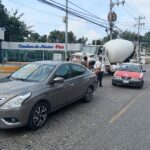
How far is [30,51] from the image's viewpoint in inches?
1950

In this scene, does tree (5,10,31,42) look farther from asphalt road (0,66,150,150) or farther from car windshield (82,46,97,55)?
asphalt road (0,66,150,150)

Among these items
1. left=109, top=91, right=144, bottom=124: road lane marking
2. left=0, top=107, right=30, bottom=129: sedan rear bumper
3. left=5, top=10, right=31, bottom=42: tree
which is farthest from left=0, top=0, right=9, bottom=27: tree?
left=0, top=107, right=30, bottom=129: sedan rear bumper

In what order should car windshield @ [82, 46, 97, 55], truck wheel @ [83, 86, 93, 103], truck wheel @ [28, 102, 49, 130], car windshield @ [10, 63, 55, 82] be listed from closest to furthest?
truck wheel @ [28, 102, 49, 130] < car windshield @ [10, 63, 55, 82] < truck wheel @ [83, 86, 93, 103] < car windshield @ [82, 46, 97, 55]

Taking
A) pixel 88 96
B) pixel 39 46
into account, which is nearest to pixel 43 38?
pixel 39 46

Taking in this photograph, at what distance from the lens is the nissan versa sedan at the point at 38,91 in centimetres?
592

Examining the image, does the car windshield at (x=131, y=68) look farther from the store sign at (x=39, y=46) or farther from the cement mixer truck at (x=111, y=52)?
the store sign at (x=39, y=46)

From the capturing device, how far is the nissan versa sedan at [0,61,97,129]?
592 cm

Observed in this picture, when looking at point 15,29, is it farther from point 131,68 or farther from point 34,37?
point 131,68

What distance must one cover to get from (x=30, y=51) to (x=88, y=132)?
44274 mm

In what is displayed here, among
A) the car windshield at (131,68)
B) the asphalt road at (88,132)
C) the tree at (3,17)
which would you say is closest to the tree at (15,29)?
the tree at (3,17)

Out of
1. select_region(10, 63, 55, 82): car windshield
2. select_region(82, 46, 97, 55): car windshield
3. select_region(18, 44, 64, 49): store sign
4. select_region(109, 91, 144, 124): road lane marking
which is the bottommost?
select_region(109, 91, 144, 124): road lane marking

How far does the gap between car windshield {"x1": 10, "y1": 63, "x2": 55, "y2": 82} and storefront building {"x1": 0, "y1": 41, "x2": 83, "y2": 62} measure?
37887 millimetres

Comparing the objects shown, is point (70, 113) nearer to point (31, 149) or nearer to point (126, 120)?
point (126, 120)

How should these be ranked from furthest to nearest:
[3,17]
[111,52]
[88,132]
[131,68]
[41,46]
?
[3,17], [41,46], [111,52], [131,68], [88,132]
